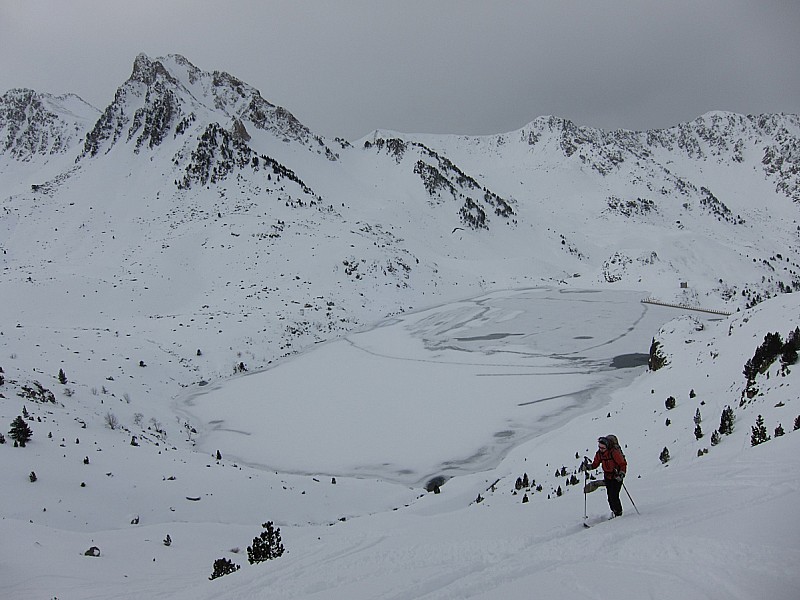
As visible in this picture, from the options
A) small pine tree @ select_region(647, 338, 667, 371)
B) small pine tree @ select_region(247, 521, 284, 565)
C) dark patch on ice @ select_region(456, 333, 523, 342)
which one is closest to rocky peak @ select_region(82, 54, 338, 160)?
dark patch on ice @ select_region(456, 333, 523, 342)

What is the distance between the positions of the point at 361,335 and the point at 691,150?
172 m

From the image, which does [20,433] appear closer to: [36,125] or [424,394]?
[424,394]

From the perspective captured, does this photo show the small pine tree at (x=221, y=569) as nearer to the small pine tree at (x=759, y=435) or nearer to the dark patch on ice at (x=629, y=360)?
the small pine tree at (x=759, y=435)

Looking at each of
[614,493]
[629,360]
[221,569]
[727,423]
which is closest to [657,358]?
[629,360]

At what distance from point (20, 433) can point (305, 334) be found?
2359 centimetres

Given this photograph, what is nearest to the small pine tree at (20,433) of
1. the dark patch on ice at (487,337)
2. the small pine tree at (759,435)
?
the small pine tree at (759,435)

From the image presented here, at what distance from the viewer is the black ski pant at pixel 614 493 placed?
22.2ft

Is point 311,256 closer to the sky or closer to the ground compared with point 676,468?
closer to the sky

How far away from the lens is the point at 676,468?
9.23m

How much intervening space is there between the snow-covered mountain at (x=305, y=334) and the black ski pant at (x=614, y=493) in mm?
682

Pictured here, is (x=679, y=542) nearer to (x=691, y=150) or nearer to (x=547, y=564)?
(x=547, y=564)

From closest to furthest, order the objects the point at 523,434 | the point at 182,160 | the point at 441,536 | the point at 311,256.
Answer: the point at 441,536
the point at 523,434
the point at 311,256
the point at 182,160

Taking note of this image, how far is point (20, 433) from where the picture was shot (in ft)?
39.3

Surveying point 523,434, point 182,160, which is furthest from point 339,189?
point 523,434
